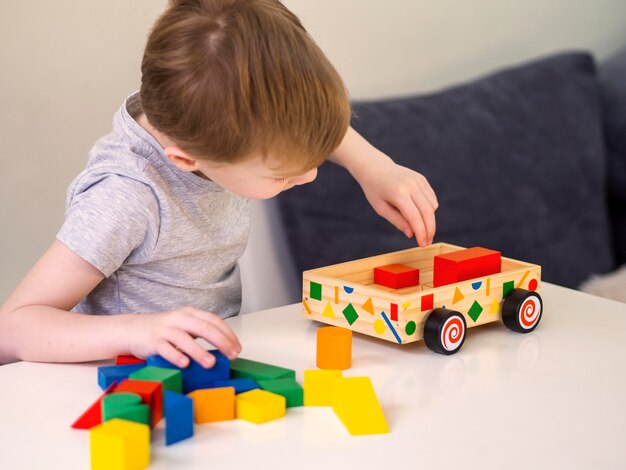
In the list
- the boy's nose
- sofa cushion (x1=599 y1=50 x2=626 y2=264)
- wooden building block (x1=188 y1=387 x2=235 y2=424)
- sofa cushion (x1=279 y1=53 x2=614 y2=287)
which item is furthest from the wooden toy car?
sofa cushion (x1=599 y1=50 x2=626 y2=264)

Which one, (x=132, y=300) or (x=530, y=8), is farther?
(x=530, y=8)

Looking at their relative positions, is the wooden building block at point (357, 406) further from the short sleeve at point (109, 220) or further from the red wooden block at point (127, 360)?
the short sleeve at point (109, 220)

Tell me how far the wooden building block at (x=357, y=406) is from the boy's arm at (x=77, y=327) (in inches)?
4.0

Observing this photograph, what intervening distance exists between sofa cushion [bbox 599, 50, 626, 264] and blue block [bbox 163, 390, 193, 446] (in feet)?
4.64

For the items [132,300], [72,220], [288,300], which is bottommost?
[288,300]

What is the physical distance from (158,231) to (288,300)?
21.6 inches

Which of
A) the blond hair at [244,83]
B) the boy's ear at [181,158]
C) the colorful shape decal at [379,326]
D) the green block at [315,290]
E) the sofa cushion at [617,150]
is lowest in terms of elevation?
the sofa cushion at [617,150]

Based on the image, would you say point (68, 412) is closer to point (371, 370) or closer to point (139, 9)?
point (371, 370)

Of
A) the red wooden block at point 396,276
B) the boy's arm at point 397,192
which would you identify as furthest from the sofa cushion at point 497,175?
the red wooden block at point 396,276

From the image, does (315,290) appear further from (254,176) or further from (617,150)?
(617,150)

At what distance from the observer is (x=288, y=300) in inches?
57.7

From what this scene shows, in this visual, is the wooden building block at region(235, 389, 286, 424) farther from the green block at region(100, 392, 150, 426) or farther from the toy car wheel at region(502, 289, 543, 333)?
the toy car wheel at region(502, 289, 543, 333)

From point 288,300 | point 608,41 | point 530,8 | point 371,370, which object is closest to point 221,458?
point 371,370

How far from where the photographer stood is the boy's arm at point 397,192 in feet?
3.25
